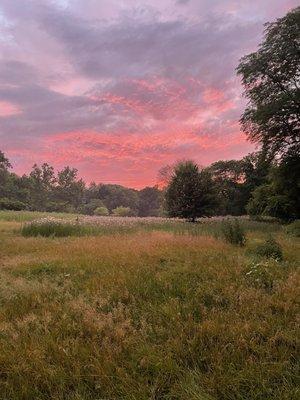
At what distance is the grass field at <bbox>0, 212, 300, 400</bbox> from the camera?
4449mm

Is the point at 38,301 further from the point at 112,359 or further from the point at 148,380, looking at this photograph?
the point at 148,380

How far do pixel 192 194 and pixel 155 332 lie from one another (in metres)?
26.6

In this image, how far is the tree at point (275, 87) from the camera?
80.0 feet

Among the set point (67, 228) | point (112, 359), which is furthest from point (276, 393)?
point (67, 228)

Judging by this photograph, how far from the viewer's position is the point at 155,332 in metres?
5.84

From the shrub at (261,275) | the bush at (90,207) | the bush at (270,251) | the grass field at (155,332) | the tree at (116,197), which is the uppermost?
the tree at (116,197)

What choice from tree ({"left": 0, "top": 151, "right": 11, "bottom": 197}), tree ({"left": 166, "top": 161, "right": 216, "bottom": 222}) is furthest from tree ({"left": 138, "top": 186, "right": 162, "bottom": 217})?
tree ({"left": 166, "top": 161, "right": 216, "bottom": 222})

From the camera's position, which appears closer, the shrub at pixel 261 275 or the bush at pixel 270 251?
the shrub at pixel 261 275

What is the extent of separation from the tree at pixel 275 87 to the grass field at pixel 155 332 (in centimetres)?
1813

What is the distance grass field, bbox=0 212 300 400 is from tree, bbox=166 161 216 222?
22088mm

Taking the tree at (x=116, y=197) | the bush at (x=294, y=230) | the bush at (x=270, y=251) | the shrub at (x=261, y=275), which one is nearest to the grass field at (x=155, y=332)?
the shrub at (x=261, y=275)

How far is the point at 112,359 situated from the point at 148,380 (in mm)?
611

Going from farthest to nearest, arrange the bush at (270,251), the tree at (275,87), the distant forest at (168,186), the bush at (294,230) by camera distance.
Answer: the distant forest at (168,186) → the tree at (275,87) → the bush at (294,230) → the bush at (270,251)

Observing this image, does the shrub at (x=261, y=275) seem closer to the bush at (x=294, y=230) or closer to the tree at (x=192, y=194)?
the bush at (x=294, y=230)
